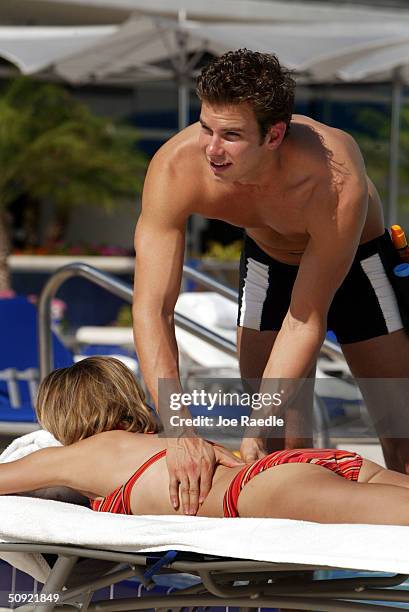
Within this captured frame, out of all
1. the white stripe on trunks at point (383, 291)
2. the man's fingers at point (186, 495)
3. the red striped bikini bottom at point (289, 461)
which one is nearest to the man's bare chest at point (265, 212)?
the white stripe on trunks at point (383, 291)

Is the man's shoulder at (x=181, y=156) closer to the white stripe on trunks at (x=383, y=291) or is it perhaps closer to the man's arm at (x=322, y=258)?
the man's arm at (x=322, y=258)

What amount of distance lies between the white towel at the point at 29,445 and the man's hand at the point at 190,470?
51 centimetres

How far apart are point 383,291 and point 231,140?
2.68 ft

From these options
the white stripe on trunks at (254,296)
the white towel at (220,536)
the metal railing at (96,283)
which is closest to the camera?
the white towel at (220,536)

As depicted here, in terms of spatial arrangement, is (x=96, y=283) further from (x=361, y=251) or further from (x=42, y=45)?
(x=42, y=45)

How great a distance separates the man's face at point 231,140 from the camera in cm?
242

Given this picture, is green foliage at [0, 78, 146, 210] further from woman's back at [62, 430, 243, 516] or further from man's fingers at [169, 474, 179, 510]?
man's fingers at [169, 474, 179, 510]

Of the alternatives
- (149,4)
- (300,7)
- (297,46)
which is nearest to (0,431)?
(297,46)

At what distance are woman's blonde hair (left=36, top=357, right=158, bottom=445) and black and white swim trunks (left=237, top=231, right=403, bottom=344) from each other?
0.47 meters

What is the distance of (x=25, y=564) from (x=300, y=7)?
15.8m

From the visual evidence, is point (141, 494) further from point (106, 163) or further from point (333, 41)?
point (106, 163)

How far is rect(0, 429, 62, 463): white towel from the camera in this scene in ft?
9.66

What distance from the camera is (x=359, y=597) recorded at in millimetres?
2287

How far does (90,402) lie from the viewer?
2762mm
